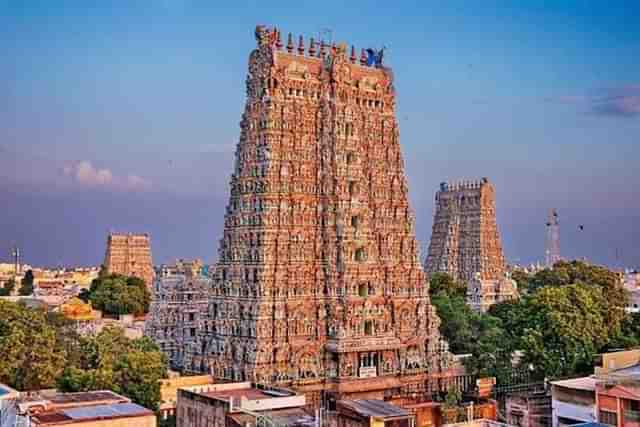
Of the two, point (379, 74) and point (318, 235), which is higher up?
point (379, 74)

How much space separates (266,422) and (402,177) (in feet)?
86.2

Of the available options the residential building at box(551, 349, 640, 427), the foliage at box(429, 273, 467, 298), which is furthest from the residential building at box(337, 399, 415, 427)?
the foliage at box(429, 273, 467, 298)

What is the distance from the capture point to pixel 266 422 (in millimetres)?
38625

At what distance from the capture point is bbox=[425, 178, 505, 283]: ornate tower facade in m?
97.6

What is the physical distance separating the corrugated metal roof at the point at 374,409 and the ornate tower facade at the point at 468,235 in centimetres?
5691

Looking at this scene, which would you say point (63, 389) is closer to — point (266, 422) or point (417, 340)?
point (266, 422)

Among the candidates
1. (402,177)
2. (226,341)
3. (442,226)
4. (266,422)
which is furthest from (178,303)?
(442,226)

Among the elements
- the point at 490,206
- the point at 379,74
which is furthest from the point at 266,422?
the point at 490,206

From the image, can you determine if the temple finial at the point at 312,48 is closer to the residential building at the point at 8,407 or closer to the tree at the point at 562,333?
the tree at the point at 562,333

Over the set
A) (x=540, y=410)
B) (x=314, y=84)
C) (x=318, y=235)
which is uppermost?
(x=314, y=84)

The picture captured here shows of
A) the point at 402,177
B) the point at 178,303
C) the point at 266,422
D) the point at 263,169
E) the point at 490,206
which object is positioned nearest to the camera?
the point at 266,422

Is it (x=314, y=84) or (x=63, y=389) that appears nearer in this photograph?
(x=63, y=389)

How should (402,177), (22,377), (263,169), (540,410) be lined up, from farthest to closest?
(402,177) → (263,169) → (22,377) → (540,410)

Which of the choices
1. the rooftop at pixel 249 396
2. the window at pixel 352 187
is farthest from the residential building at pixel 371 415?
the window at pixel 352 187
